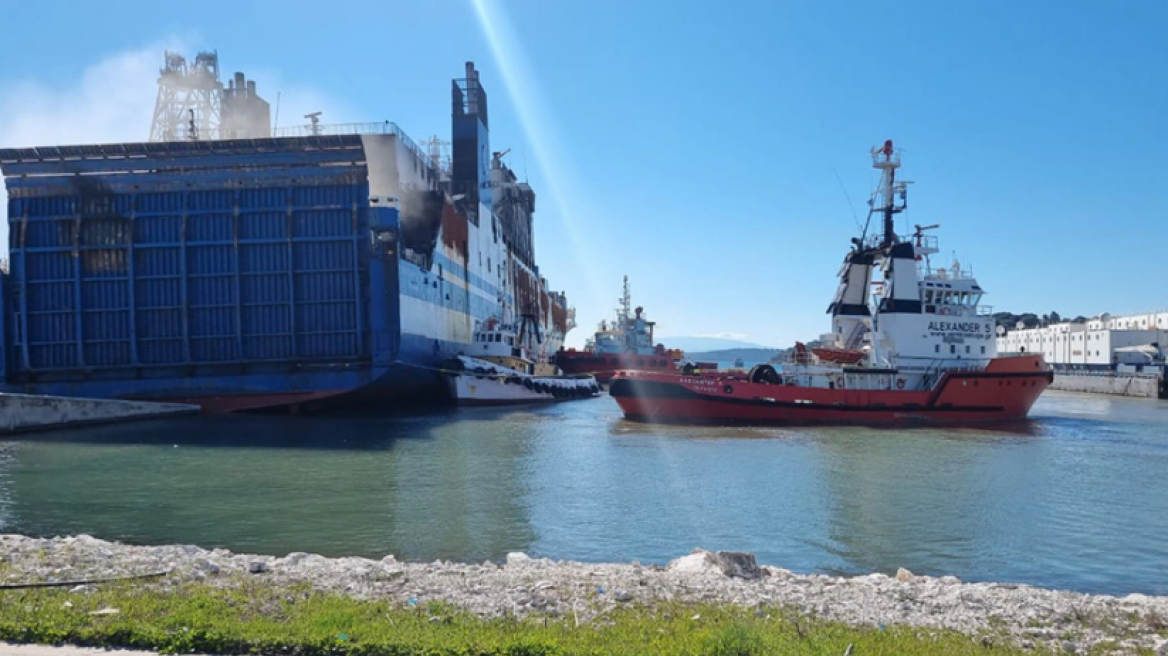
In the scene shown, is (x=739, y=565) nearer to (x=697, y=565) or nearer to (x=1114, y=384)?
(x=697, y=565)

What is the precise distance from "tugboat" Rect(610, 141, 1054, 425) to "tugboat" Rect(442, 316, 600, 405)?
8.23 metres

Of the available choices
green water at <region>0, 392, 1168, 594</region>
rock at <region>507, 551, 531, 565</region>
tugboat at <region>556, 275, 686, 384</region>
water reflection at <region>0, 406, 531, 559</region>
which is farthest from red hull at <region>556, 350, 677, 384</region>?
rock at <region>507, 551, 531, 565</region>

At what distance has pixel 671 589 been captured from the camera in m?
6.16

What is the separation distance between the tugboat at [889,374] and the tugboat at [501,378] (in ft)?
27.0

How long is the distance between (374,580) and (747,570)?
330 centimetres

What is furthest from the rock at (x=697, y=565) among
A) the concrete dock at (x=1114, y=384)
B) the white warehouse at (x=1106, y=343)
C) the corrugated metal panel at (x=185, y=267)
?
the white warehouse at (x=1106, y=343)

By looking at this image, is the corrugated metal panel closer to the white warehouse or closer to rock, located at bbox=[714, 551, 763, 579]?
rock, located at bbox=[714, 551, 763, 579]

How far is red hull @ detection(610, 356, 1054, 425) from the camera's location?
2614 cm

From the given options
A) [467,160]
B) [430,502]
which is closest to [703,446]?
[430,502]

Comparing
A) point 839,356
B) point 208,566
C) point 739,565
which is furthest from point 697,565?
point 839,356

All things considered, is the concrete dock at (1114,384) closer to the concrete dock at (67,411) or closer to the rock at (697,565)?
the rock at (697,565)

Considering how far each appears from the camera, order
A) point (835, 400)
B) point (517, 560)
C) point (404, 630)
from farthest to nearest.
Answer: point (835, 400)
point (517, 560)
point (404, 630)

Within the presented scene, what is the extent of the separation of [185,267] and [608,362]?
102 ft

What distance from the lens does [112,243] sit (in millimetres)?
27281
